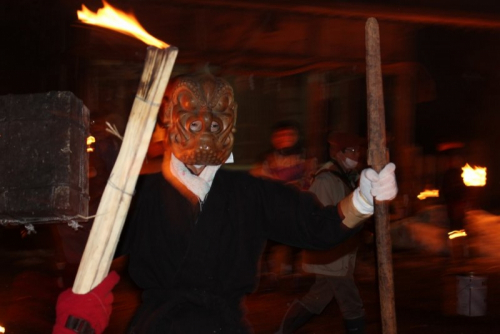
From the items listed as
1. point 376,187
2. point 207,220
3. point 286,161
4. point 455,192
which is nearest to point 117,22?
point 207,220

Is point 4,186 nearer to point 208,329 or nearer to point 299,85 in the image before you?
point 208,329

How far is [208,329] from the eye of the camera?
3604mm

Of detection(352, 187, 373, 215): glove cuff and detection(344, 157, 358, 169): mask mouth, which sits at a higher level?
detection(344, 157, 358, 169): mask mouth

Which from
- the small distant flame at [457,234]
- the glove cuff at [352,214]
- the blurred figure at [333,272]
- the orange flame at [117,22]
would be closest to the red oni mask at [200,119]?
the orange flame at [117,22]

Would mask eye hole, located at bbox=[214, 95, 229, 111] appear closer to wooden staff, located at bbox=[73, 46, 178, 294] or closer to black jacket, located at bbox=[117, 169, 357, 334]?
black jacket, located at bbox=[117, 169, 357, 334]

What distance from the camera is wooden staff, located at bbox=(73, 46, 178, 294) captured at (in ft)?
10.7

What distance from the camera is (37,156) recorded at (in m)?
3.16

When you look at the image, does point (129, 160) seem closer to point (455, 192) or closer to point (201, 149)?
point (201, 149)

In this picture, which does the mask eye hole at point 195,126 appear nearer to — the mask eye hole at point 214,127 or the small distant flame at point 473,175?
the mask eye hole at point 214,127

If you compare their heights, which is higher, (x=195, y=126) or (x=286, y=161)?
(x=286, y=161)

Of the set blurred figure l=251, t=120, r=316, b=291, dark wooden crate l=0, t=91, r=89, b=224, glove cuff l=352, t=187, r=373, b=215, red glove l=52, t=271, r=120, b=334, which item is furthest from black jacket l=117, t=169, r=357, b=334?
blurred figure l=251, t=120, r=316, b=291

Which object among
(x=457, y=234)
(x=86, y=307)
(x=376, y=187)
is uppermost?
(x=457, y=234)

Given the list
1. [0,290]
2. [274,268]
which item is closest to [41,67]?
[0,290]

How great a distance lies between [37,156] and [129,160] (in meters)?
0.36
